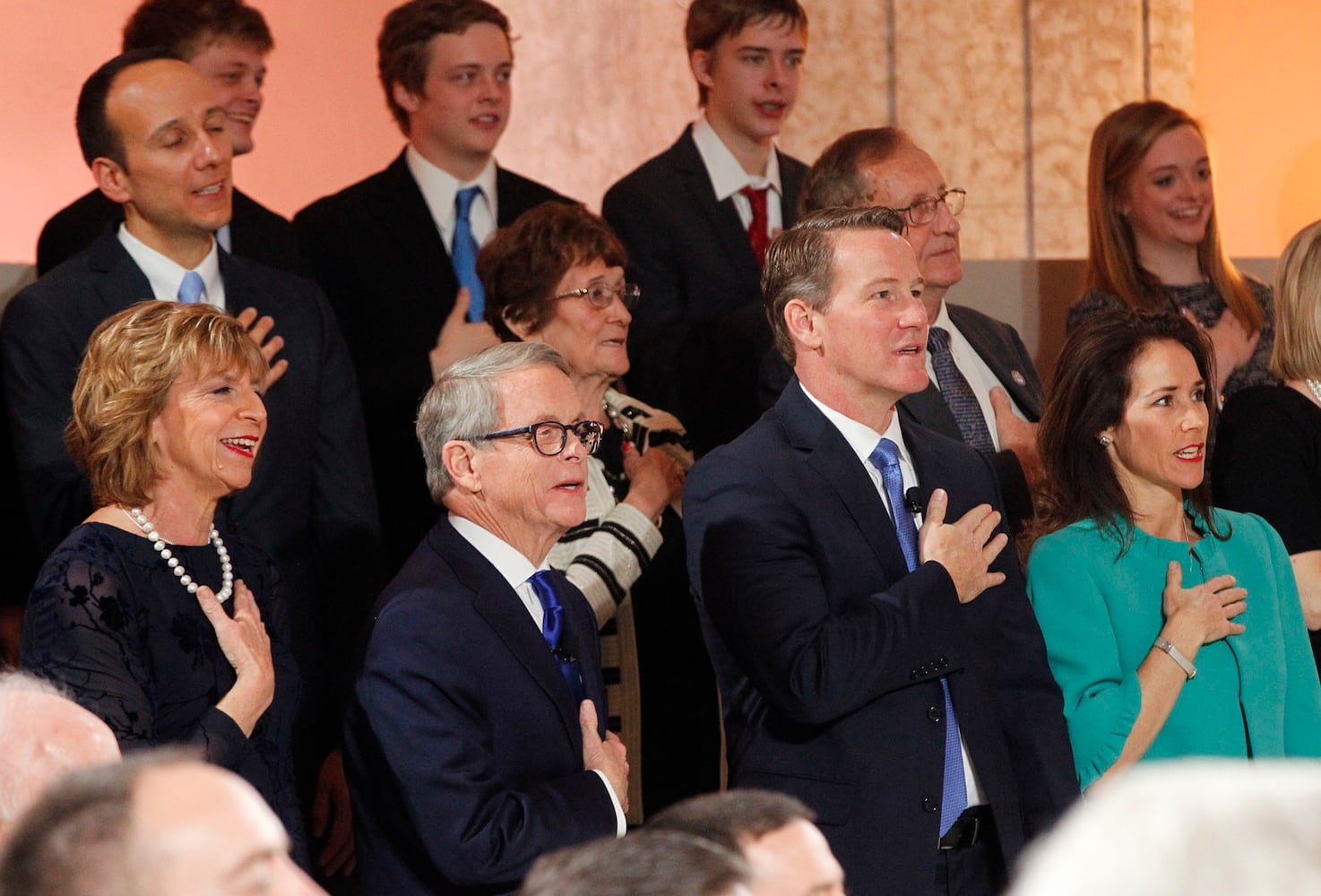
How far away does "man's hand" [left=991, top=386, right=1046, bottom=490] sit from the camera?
4.01 meters

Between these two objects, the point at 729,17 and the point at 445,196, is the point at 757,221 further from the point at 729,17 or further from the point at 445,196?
the point at 445,196

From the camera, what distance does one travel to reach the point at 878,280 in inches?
125

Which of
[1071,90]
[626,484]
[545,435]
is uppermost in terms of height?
[1071,90]

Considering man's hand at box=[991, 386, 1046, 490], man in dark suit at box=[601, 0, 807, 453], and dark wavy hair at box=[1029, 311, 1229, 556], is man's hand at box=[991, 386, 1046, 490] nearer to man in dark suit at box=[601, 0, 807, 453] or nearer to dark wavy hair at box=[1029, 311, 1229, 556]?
dark wavy hair at box=[1029, 311, 1229, 556]

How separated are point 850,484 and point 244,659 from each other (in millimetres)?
1068

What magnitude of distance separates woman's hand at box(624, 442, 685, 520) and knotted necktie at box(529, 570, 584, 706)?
93 centimetres

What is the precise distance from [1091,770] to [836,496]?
76 centimetres

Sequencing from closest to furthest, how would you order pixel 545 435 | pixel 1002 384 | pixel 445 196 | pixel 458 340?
pixel 545 435 < pixel 1002 384 < pixel 458 340 < pixel 445 196

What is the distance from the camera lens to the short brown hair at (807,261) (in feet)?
10.5

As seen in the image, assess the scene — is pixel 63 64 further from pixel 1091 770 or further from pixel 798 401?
pixel 1091 770

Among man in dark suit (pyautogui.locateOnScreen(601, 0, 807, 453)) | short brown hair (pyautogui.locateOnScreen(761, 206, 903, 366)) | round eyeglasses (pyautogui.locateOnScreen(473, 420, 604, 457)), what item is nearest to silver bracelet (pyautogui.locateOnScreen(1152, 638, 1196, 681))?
short brown hair (pyautogui.locateOnScreen(761, 206, 903, 366))

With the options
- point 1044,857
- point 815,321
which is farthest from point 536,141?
point 1044,857

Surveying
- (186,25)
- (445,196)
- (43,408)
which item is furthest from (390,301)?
(43,408)

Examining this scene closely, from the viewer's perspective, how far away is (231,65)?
4641 millimetres
